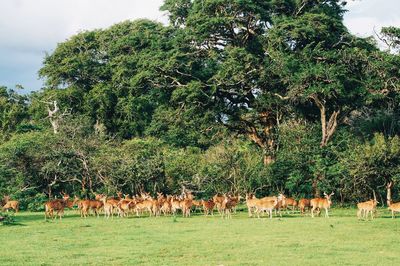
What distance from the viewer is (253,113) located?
39.4 m

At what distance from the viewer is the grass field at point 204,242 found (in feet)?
49.5

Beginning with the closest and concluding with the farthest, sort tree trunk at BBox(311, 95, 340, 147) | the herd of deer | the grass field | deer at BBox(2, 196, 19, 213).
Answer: the grass field < the herd of deer < deer at BBox(2, 196, 19, 213) < tree trunk at BBox(311, 95, 340, 147)

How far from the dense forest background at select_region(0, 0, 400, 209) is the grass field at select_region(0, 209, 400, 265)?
9242mm

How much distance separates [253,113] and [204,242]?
22.0 m

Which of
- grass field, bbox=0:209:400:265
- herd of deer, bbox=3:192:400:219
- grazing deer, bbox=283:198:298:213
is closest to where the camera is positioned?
grass field, bbox=0:209:400:265

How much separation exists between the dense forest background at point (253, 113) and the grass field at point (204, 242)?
924cm

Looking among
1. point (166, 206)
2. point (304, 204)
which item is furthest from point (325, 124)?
point (166, 206)

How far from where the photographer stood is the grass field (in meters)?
15.1

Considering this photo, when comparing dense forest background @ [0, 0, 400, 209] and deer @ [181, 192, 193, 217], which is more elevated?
dense forest background @ [0, 0, 400, 209]

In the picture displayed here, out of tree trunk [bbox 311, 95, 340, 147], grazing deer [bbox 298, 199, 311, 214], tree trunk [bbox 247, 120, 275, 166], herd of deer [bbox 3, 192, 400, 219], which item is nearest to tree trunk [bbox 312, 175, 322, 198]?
tree trunk [bbox 311, 95, 340, 147]

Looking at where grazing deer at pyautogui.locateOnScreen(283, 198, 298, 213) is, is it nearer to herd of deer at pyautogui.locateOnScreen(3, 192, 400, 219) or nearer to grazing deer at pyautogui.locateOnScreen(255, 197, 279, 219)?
herd of deer at pyautogui.locateOnScreen(3, 192, 400, 219)

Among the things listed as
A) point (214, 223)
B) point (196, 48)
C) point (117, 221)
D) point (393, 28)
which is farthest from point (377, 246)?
point (196, 48)

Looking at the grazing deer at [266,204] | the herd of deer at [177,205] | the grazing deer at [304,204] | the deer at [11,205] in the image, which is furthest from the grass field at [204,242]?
the deer at [11,205]

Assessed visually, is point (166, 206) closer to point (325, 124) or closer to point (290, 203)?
point (290, 203)
